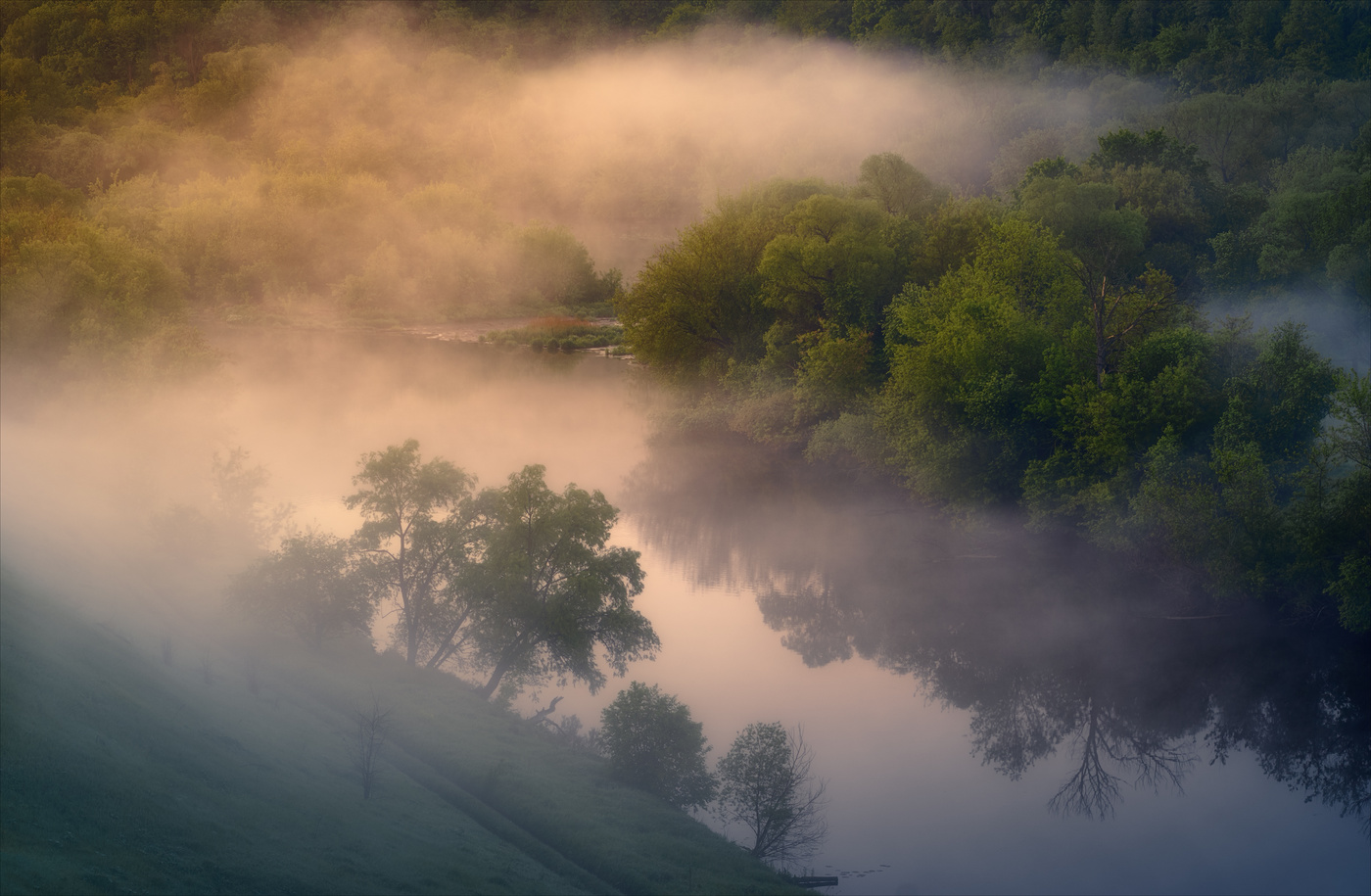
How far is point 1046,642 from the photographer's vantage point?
94.6 feet

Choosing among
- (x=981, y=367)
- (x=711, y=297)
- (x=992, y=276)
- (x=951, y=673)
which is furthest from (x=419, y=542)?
(x=711, y=297)

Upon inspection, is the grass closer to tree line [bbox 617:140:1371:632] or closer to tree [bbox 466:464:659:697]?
tree line [bbox 617:140:1371:632]

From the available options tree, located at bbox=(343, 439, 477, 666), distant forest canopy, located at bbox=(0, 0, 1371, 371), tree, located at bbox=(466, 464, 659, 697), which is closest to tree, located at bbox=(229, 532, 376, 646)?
tree, located at bbox=(343, 439, 477, 666)

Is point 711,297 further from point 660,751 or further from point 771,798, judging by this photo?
point 771,798

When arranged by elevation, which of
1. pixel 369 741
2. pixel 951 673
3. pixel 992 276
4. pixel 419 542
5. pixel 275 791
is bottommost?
pixel 275 791

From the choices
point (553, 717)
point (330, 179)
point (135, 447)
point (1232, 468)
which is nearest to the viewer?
point (553, 717)

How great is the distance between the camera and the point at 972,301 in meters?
36.6

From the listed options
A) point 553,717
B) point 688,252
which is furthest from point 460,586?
point 688,252

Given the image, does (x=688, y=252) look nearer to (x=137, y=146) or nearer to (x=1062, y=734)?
(x=1062, y=734)

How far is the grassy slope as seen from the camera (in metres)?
11.9

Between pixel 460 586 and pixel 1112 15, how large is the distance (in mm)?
80740

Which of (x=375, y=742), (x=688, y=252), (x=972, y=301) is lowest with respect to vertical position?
(x=375, y=742)

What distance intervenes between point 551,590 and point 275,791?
31.7ft

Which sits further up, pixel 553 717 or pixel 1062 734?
pixel 1062 734
